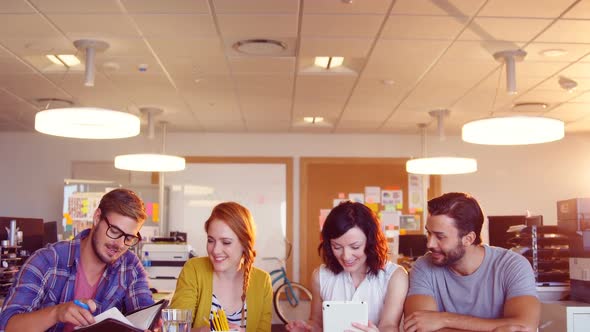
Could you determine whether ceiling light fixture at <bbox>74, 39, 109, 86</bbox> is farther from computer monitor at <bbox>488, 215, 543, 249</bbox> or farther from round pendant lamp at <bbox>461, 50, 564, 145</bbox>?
computer monitor at <bbox>488, 215, 543, 249</bbox>

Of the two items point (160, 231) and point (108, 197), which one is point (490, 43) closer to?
point (108, 197)

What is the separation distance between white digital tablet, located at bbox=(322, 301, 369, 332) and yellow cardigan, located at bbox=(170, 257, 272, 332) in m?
0.54

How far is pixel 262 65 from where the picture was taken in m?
5.14

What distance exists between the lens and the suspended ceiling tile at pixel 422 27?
13.3ft

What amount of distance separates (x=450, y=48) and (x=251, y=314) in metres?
2.94

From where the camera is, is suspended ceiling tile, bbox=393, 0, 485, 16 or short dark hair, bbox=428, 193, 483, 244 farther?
suspended ceiling tile, bbox=393, 0, 485, 16

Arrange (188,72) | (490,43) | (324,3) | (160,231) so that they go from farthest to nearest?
(160,231)
(188,72)
(490,43)
(324,3)

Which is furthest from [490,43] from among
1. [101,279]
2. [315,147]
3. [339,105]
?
[315,147]

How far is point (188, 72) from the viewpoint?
5320 mm

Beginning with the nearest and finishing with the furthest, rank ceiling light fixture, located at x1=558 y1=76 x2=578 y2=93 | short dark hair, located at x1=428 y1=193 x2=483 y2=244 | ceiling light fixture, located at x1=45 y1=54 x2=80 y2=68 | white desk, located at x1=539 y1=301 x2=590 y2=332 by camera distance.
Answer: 1. short dark hair, located at x1=428 y1=193 x2=483 y2=244
2. white desk, located at x1=539 y1=301 x2=590 y2=332
3. ceiling light fixture, located at x1=45 y1=54 x2=80 y2=68
4. ceiling light fixture, located at x1=558 y1=76 x2=578 y2=93

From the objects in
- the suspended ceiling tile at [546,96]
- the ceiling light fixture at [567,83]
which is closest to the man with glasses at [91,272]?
the ceiling light fixture at [567,83]

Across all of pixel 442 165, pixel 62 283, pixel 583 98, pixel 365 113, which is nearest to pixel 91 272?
pixel 62 283

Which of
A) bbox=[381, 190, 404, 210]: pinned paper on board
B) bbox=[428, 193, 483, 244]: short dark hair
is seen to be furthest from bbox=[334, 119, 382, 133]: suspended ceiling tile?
bbox=[428, 193, 483, 244]: short dark hair

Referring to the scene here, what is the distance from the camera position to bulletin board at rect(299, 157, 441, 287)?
8156 mm
